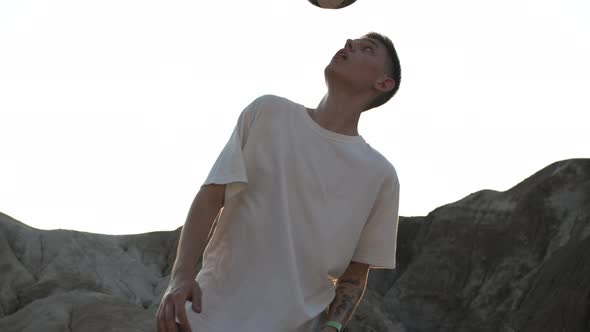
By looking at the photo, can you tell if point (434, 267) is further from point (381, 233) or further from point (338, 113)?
point (338, 113)

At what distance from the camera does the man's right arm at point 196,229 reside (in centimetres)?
351

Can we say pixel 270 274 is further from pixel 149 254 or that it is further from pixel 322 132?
pixel 149 254

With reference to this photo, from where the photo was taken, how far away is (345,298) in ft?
13.2

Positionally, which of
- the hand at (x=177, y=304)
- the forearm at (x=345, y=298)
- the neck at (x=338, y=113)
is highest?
the neck at (x=338, y=113)

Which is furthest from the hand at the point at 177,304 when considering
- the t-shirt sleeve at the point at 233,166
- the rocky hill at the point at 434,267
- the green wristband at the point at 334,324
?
the rocky hill at the point at 434,267

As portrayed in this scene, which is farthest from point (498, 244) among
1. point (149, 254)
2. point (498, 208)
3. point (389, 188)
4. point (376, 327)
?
point (389, 188)

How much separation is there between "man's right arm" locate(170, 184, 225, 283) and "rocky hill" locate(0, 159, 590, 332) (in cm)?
1600

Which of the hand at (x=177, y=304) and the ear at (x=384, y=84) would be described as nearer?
the hand at (x=177, y=304)

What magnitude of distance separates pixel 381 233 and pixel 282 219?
1.81ft

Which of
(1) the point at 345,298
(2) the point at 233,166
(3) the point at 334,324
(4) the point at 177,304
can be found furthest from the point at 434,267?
(4) the point at 177,304

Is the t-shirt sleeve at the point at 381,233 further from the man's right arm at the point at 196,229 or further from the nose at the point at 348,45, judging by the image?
the man's right arm at the point at 196,229

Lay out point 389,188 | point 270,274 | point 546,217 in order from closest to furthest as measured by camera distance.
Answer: point 270,274 → point 389,188 → point 546,217

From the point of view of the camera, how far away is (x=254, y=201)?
3781 mm

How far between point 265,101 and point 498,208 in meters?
24.2
